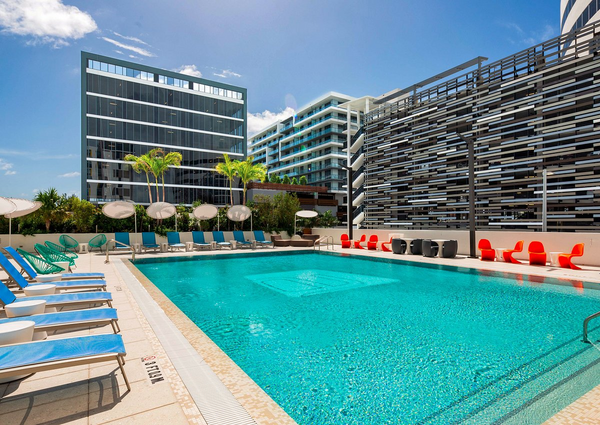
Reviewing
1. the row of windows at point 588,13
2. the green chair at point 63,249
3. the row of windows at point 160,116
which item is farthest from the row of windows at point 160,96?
the row of windows at point 588,13

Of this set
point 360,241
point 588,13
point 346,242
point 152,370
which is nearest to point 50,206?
point 346,242

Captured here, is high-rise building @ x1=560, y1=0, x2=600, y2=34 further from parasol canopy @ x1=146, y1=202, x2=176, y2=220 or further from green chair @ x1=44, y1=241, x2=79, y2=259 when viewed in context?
green chair @ x1=44, y1=241, x2=79, y2=259

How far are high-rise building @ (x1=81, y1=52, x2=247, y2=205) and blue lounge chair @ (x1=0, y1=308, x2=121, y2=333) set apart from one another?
43980 mm

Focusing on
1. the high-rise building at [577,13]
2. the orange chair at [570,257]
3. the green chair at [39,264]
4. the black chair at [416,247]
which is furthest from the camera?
the high-rise building at [577,13]

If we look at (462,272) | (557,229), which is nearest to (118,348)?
(462,272)

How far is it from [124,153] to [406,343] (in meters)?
48.5

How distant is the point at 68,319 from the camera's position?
3.73 meters

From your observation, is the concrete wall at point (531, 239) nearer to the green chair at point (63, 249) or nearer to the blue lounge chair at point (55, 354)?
the blue lounge chair at point (55, 354)

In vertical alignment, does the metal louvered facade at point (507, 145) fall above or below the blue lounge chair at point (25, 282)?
above

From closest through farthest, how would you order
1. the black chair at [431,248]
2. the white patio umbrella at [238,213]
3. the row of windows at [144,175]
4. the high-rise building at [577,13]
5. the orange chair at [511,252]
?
the orange chair at [511,252] < the black chair at [431,248] < the high-rise building at [577,13] < the white patio umbrella at [238,213] < the row of windows at [144,175]

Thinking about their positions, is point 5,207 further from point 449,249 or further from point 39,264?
point 449,249

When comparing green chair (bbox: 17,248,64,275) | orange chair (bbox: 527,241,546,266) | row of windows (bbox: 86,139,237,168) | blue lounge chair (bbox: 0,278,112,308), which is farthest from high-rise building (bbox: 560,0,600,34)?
row of windows (bbox: 86,139,237,168)

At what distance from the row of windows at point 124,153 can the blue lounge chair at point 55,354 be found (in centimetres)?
4745

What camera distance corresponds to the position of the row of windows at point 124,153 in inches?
1712
